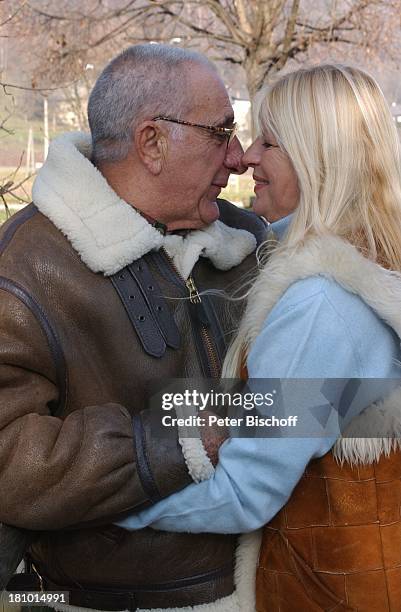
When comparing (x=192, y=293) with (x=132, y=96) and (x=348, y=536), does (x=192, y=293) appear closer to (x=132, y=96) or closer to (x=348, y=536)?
(x=132, y=96)

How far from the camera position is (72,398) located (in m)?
2.22

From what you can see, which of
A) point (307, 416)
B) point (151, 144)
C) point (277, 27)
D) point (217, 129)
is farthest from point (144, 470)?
point (277, 27)

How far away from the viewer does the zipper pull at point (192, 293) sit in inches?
95.6

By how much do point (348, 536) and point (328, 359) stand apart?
0.43 meters

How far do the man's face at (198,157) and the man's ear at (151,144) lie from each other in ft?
0.08

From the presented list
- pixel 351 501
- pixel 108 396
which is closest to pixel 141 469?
pixel 108 396

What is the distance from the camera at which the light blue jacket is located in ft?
6.14

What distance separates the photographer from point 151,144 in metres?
2.45

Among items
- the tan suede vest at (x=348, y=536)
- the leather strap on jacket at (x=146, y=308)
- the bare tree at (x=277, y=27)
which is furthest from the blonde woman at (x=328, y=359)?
the bare tree at (x=277, y=27)

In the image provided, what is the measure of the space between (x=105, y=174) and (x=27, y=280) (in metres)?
0.47

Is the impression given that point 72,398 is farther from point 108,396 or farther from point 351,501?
→ point 351,501

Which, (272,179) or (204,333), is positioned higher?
(272,179)

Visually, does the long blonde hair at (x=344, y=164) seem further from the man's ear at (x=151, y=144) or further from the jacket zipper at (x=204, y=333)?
the man's ear at (x=151, y=144)

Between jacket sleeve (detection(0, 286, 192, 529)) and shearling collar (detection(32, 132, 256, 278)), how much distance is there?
0.32 meters
